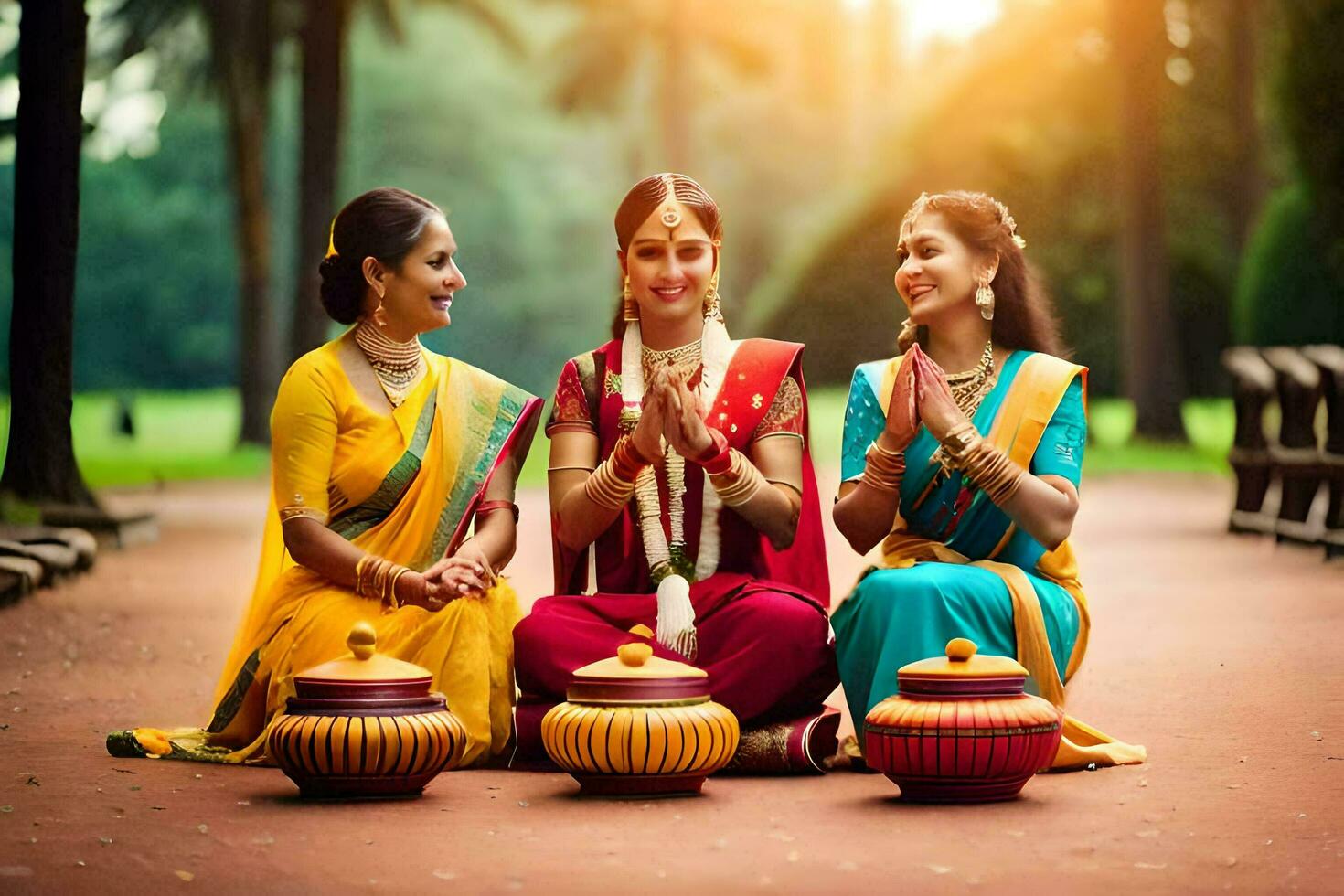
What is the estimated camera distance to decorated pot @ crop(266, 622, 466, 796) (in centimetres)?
506

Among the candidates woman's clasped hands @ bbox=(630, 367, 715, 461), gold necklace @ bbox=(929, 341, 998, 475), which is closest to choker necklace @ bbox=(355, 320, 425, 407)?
woman's clasped hands @ bbox=(630, 367, 715, 461)

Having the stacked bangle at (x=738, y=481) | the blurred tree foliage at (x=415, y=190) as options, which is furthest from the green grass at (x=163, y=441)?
the stacked bangle at (x=738, y=481)

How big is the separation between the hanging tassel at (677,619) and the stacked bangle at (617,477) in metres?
0.28

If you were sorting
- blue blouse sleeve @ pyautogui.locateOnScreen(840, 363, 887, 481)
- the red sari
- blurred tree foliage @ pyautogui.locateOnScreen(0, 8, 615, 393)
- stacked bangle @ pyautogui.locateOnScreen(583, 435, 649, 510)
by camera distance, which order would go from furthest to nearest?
blurred tree foliage @ pyautogui.locateOnScreen(0, 8, 615, 393), blue blouse sleeve @ pyautogui.locateOnScreen(840, 363, 887, 481), the red sari, stacked bangle @ pyautogui.locateOnScreen(583, 435, 649, 510)

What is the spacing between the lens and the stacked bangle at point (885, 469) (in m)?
5.52

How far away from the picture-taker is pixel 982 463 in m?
5.39

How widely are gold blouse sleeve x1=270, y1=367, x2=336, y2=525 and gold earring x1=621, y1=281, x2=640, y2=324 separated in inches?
36.6

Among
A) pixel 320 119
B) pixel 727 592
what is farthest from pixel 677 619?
pixel 320 119

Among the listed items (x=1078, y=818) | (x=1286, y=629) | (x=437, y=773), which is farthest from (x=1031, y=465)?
(x=1286, y=629)

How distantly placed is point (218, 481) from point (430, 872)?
59.5ft

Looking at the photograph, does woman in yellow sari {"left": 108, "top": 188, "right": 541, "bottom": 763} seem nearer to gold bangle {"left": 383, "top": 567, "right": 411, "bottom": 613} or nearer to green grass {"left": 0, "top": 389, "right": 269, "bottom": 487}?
gold bangle {"left": 383, "top": 567, "right": 411, "bottom": 613}

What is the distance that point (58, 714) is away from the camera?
7.11 metres

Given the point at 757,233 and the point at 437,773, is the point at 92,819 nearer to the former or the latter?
the point at 437,773

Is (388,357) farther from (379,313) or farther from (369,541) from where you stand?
(369,541)
